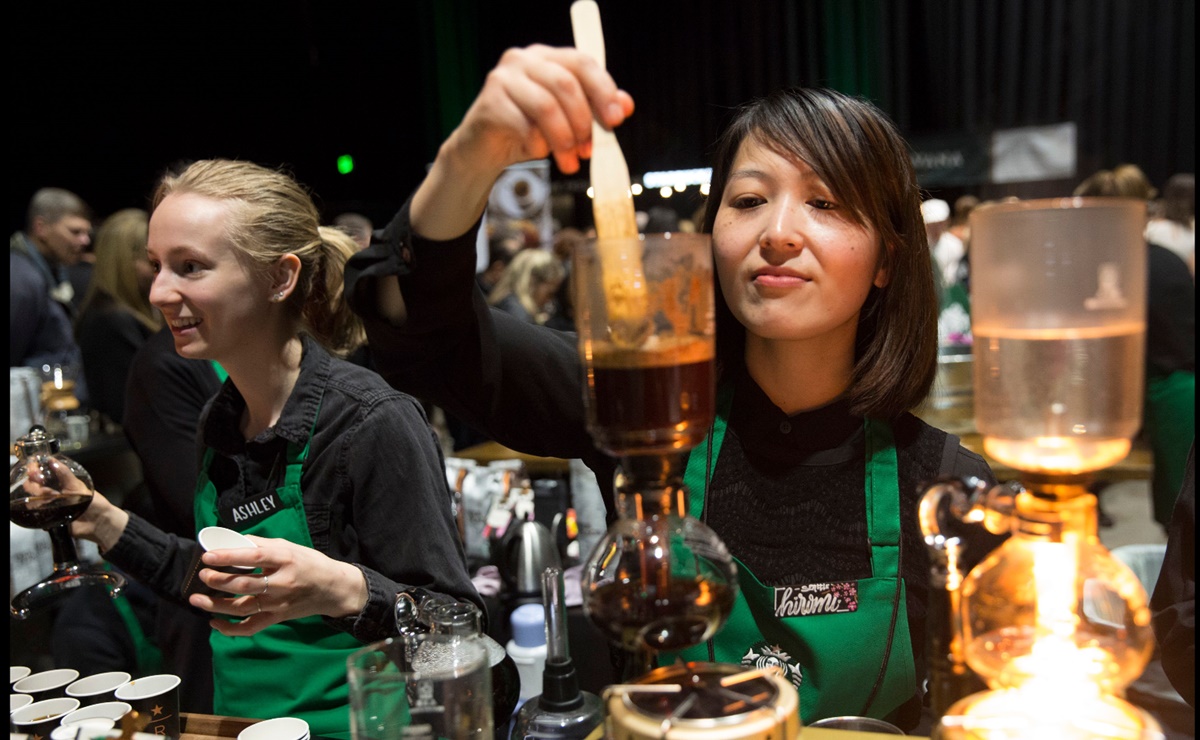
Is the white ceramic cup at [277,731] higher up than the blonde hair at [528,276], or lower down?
lower down

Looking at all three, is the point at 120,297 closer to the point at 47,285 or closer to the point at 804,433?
the point at 47,285

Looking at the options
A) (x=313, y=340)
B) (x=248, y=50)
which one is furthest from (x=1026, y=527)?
(x=248, y=50)

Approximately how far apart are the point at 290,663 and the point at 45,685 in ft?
1.39

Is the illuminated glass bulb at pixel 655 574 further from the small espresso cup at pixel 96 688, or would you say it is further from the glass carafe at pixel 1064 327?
the small espresso cup at pixel 96 688

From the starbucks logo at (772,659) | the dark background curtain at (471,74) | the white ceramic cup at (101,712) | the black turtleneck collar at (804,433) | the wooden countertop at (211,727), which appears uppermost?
the dark background curtain at (471,74)

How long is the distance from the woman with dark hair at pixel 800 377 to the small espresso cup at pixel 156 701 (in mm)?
490

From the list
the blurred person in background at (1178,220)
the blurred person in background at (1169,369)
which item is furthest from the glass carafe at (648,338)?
the blurred person in background at (1178,220)

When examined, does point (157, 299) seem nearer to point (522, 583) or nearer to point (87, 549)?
point (522, 583)

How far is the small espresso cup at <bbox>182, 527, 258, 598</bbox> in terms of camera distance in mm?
1215

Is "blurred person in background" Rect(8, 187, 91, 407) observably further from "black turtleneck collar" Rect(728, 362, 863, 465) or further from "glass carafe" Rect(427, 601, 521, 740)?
"black turtleneck collar" Rect(728, 362, 863, 465)

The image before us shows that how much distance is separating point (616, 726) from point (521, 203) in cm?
798

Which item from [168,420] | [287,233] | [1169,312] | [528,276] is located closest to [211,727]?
[287,233]

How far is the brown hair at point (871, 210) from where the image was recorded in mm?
1267

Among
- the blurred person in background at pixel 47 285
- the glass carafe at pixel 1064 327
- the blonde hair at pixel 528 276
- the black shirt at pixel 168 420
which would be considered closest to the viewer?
the glass carafe at pixel 1064 327
